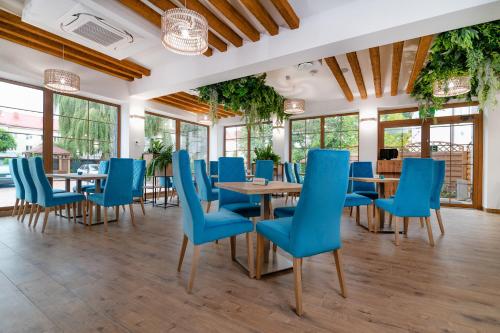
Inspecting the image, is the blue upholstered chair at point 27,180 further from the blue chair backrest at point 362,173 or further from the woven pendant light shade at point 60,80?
the blue chair backrest at point 362,173

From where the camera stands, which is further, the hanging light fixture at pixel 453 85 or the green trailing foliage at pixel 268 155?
the green trailing foliage at pixel 268 155

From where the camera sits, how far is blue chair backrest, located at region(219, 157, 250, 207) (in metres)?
3.04

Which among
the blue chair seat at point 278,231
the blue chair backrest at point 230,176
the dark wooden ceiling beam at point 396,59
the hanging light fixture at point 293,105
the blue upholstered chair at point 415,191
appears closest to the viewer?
the blue chair seat at point 278,231

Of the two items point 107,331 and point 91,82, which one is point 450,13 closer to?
point 107,331

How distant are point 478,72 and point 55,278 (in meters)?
5.72

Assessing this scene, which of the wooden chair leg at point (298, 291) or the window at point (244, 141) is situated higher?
the window at point (244, 141)

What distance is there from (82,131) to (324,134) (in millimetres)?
6690

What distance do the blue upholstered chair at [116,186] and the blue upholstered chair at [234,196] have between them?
1.54 metres

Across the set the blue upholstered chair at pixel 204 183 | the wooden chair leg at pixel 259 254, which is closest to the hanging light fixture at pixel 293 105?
the blue upholstered chair at pixel 204 183

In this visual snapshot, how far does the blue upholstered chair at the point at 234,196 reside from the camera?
2.71m

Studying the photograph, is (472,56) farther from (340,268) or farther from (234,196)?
(234,196)

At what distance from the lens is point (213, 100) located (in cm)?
536

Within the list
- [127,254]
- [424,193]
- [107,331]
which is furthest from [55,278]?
[424,193]

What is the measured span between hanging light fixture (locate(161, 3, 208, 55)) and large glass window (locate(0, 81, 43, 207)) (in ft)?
13.1
